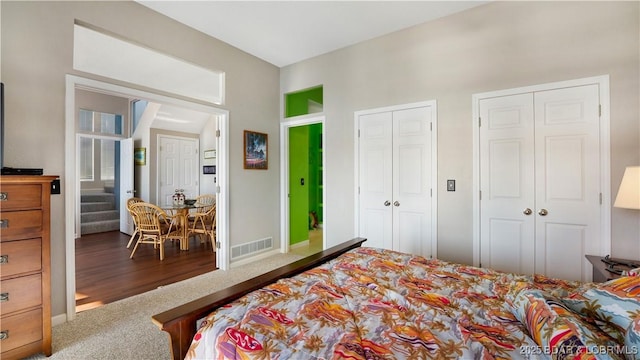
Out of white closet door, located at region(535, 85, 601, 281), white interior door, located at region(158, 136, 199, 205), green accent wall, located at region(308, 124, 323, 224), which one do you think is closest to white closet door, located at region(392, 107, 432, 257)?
white closet door, located at region(535, 85, 601, 281)

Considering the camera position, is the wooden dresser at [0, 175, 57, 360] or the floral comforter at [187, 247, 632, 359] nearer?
the floral comforter at [187, 247, 632, 359]

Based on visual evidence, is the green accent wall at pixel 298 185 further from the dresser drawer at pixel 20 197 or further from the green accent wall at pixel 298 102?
the dresser drawer at pixel 20 197

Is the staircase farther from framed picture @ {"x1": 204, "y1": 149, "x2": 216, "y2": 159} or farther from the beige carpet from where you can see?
the beige carpet

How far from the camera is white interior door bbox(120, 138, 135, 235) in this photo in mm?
5734

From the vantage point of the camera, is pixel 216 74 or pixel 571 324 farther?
pixel 216 74

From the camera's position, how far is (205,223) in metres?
4.79

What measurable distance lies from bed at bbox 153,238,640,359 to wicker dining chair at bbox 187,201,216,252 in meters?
3.25

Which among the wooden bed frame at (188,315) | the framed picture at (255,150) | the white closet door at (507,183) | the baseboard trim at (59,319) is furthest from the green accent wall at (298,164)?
the wooden bed frame at (188,315)

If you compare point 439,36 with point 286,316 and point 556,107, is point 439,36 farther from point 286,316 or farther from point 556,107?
point 286,316

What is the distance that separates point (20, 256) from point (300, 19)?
10.4 ft

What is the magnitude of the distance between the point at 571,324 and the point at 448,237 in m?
2.26

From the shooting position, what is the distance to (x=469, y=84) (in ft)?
9.71

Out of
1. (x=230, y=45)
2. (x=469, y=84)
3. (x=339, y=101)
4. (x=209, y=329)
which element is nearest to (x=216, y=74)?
(x=230, y=45)

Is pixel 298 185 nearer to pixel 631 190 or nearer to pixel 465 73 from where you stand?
pixel 465 73
